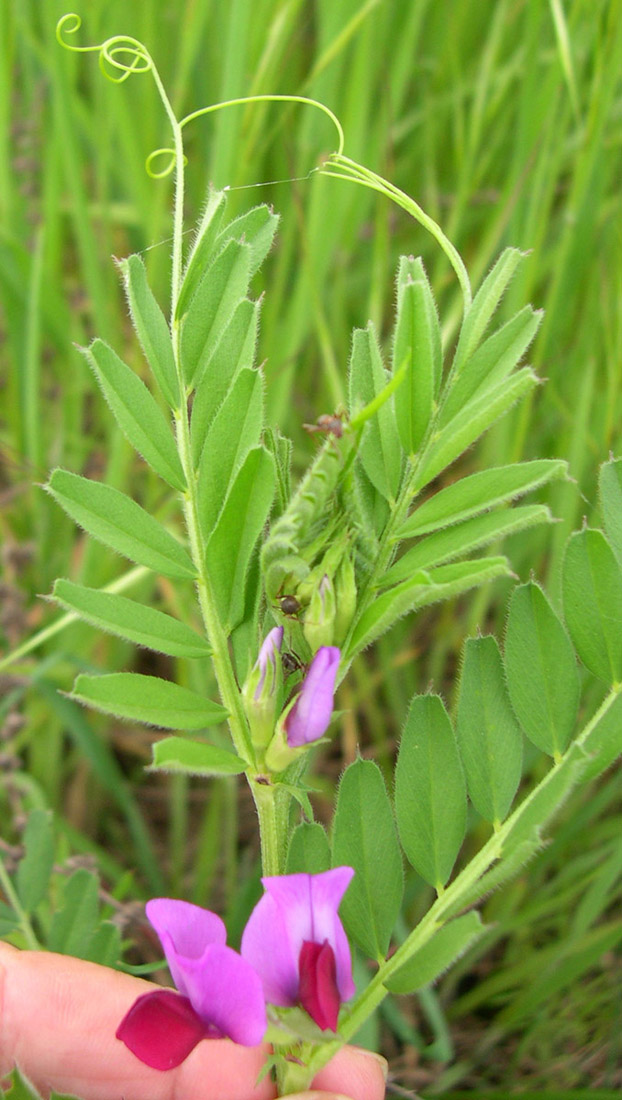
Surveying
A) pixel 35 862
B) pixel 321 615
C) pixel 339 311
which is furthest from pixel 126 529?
pixel 339 311

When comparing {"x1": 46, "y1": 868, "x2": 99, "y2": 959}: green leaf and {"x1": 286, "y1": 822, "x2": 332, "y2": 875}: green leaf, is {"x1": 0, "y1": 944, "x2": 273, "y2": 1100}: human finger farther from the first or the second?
{"x1": 286, "y1": 822, "x2": 332, "y2": 875}: green leaf

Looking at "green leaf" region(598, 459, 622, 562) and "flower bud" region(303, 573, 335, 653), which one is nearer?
"flower bud" region(303, 573, 335, 653)

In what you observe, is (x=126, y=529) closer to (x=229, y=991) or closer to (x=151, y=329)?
(x=151, y=329)

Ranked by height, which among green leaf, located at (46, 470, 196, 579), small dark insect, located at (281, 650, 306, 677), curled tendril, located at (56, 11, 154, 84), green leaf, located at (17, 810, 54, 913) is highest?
curled tendril, located at (56, 11, 154, 84)

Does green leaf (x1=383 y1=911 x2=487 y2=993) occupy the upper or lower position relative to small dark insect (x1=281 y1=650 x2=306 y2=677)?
lower

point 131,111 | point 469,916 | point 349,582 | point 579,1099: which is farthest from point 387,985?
point 131,111

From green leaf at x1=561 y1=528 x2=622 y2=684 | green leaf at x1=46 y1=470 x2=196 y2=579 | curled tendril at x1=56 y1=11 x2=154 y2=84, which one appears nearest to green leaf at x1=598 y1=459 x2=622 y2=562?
green leaf at x1=561 y1=528 x2=622 y2=684

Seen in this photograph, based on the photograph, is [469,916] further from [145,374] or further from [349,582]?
[145,374]

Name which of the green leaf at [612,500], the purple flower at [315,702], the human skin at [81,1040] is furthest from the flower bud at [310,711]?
the human skin at [81,1040]
